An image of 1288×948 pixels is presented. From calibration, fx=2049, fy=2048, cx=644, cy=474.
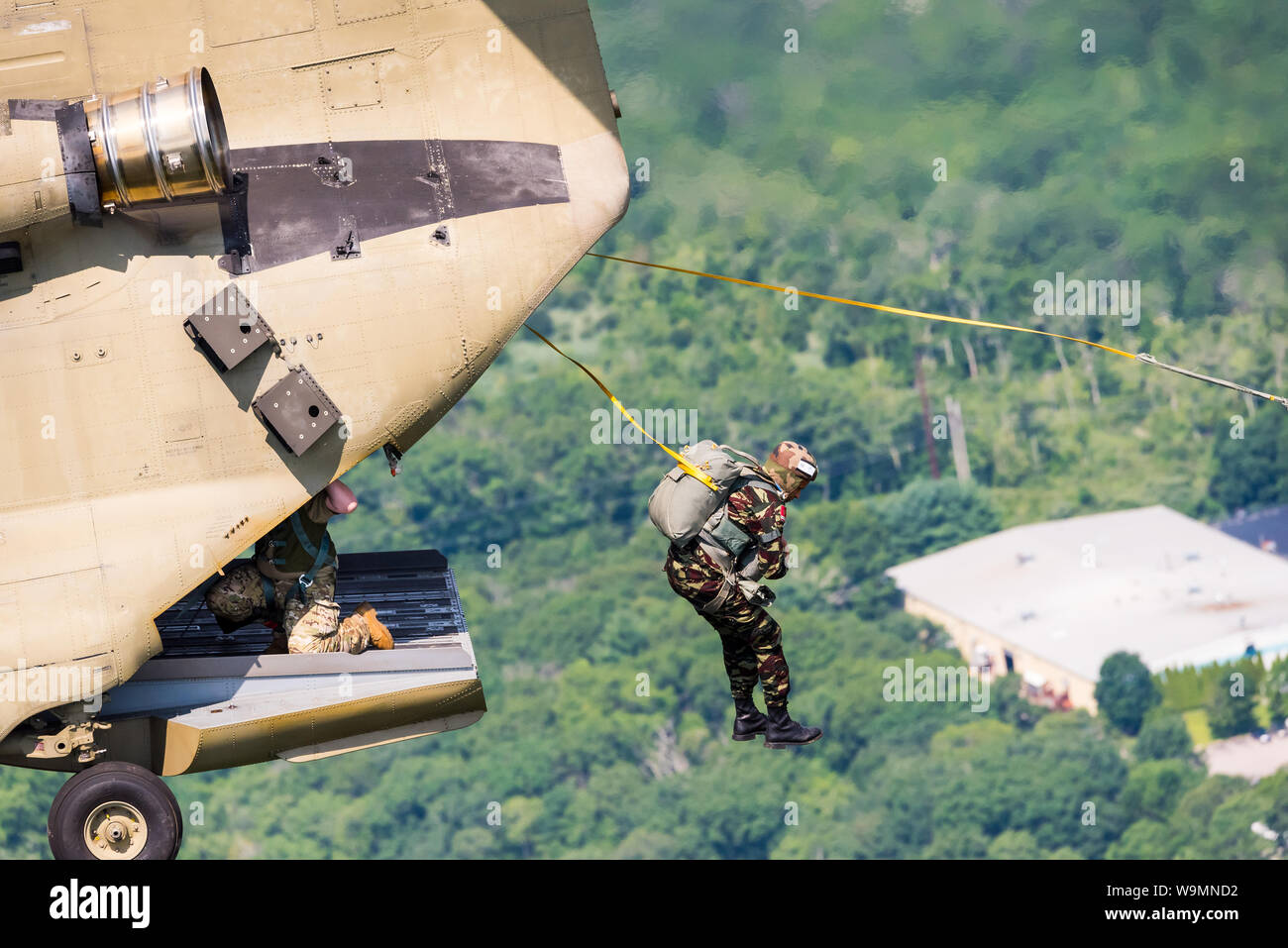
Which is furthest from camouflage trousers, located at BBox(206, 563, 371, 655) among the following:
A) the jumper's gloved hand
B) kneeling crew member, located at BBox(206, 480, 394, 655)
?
the jumper's gloved hand

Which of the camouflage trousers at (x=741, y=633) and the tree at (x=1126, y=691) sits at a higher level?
the camouflage trousers at (x=741, y=633)

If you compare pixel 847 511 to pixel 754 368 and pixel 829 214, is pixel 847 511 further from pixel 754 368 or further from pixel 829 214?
pixel 829 214

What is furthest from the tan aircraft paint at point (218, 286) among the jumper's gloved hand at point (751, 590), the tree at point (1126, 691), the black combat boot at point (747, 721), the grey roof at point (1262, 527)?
the grey roof at point (1262, 527)

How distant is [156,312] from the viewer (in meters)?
16.4

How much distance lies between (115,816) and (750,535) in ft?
19.4

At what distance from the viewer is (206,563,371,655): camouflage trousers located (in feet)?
56.3

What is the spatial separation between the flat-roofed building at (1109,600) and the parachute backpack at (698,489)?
112 meters

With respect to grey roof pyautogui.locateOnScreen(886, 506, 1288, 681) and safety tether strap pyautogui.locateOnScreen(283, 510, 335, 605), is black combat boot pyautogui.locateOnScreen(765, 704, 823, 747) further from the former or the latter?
grey roof pyautogui.locateOnScreen(886, 506, 1288, 681)

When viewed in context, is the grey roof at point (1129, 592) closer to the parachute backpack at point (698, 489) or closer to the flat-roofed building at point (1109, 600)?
the flat-roofed building at point (1109, 600)

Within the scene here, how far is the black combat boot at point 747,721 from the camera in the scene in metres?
18.5

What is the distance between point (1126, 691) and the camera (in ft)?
435

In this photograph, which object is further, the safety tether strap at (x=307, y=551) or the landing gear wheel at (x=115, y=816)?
the safety tether strap at (x=307, y=551)

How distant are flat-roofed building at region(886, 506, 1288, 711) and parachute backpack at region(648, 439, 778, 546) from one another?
367 feet
